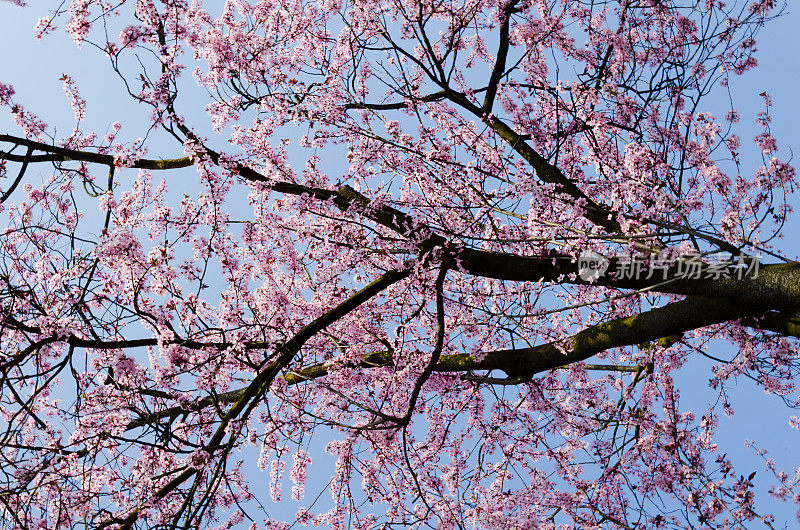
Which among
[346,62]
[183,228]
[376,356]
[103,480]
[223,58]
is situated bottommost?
[103,480]

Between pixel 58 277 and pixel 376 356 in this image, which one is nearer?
pixel 58 277

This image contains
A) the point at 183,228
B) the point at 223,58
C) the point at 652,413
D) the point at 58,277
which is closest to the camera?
the point at 58,277

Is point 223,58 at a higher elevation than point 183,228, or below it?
higher

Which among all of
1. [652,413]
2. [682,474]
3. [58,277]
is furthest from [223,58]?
[682,474]

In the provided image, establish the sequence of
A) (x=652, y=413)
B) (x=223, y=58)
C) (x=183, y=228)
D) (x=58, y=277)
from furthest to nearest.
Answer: (x=652, y=413)
(x=223, y=58)
(x=183, y=228)
(x=58, y=277)

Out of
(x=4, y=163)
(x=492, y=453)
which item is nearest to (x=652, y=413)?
(x=492, y=453)

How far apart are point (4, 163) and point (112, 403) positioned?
2.38m

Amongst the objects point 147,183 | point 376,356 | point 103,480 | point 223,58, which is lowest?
point 103,480

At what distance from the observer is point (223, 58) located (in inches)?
272

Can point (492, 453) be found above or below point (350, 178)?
below

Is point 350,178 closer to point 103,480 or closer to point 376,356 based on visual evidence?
point 376,356

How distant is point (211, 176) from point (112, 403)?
2331mm

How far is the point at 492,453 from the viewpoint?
7785 mm

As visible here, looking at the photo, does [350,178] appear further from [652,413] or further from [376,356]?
[652,413]
